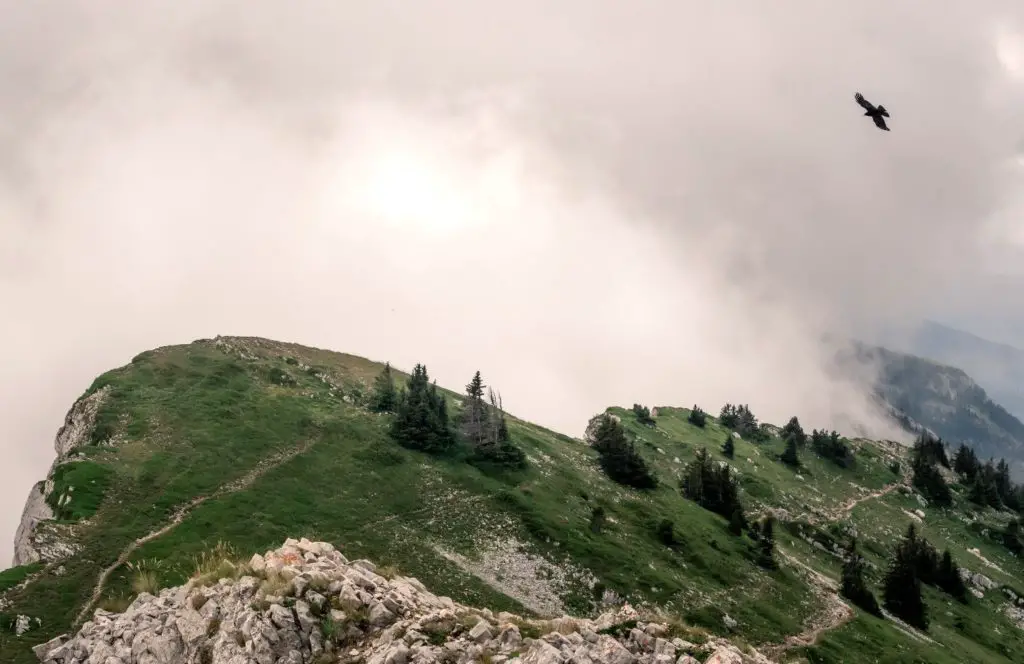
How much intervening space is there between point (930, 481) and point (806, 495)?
37.0 meters

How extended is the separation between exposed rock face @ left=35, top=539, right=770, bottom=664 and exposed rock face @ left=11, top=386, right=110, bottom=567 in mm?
14124

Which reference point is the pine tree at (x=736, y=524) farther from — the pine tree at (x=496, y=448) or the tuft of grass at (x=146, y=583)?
the tuft of grass at (x=146, y=583)

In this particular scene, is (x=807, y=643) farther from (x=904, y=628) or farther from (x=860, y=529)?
(x=860, y=529)

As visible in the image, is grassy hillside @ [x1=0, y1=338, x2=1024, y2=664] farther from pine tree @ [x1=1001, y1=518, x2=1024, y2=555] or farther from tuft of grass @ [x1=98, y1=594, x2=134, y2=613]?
pine tree @ [x1=1001, y1=518, x2=1024, y2=555]

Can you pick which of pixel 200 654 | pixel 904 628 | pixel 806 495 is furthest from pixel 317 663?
pixel 806 495

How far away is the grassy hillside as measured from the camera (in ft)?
180

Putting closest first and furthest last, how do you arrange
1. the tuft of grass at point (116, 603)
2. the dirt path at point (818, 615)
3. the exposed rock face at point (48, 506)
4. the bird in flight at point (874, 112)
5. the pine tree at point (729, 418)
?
the bird in flight at point (874, 112) → the tuft of grass at point (116, 603) → the exposed rock face at point (48, 506) → the dirt path at point (818, 615) → the pine tree at point (729, 418)

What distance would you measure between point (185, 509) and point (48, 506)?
38.6ft

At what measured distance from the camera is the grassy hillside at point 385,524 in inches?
2163

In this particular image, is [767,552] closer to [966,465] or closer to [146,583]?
[146,583]

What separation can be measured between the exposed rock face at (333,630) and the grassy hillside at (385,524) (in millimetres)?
8614

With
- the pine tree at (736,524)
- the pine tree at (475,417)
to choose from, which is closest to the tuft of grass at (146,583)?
the pine tree at (475,417)

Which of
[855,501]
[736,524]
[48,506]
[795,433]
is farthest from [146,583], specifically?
[795,433]

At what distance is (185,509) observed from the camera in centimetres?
6075
